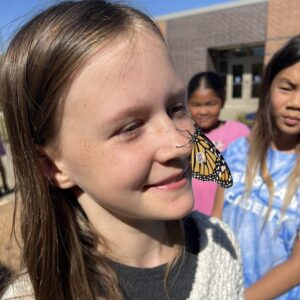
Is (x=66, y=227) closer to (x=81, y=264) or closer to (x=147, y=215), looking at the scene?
(x=81, y=264)

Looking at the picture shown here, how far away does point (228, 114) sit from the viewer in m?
15.2

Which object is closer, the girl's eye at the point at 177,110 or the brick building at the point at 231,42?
the girl's eye at the point at 177,110

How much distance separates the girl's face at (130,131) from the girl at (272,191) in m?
0.86

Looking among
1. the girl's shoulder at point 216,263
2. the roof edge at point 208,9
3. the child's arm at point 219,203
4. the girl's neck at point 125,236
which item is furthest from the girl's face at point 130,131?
the roof edge at point 208,9

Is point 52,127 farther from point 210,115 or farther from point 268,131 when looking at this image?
point 210,115

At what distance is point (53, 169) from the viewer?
92 cm

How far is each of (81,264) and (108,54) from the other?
1.86ft

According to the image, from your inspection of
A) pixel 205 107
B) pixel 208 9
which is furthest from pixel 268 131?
pixel 208 9

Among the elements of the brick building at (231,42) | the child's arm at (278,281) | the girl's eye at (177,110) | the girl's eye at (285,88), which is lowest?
the brick building at (231,42)

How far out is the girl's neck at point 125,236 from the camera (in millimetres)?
966

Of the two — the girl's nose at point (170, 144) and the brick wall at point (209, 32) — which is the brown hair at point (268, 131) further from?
the brick wall at point (209, 32)

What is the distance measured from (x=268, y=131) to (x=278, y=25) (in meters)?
12.6

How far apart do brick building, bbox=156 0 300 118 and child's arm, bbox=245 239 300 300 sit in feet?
42.4

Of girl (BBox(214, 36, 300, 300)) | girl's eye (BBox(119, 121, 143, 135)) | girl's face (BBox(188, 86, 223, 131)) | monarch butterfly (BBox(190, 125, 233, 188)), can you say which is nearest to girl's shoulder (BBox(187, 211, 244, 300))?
monarch butterfly (BBox(190, 125, 233, 188))
